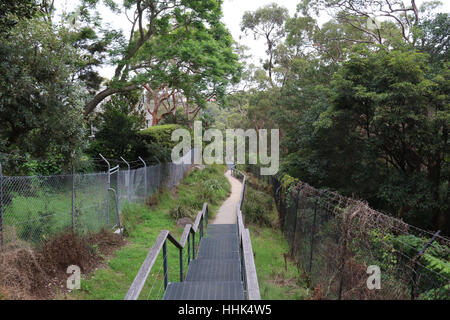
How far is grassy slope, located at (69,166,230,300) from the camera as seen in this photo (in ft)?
20.4

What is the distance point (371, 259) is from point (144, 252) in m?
5.71

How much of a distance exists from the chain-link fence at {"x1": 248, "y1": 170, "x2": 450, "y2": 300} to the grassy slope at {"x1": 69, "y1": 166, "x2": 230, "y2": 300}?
→ 9.40 feet

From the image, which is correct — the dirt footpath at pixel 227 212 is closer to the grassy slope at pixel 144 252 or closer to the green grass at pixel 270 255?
the grassy slope at pixel 144 252

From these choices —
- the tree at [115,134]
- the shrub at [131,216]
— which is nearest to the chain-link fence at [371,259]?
the shrub at [131,216]

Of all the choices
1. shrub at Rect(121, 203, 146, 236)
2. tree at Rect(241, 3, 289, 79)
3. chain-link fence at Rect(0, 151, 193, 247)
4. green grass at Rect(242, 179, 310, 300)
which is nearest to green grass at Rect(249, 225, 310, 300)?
green grass at Rect(242, 179, 310, 300)

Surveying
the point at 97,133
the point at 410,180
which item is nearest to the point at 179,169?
the point at 97,133

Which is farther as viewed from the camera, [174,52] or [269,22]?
[269,22]

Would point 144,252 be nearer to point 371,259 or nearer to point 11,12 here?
point 371,259

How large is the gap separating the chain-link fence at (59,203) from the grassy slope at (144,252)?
87cm

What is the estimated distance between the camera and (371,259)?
480 cm

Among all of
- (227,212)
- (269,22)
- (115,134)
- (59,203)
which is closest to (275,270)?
(59,203)

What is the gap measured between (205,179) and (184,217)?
29.4ft

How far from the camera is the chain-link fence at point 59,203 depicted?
18.9ft
